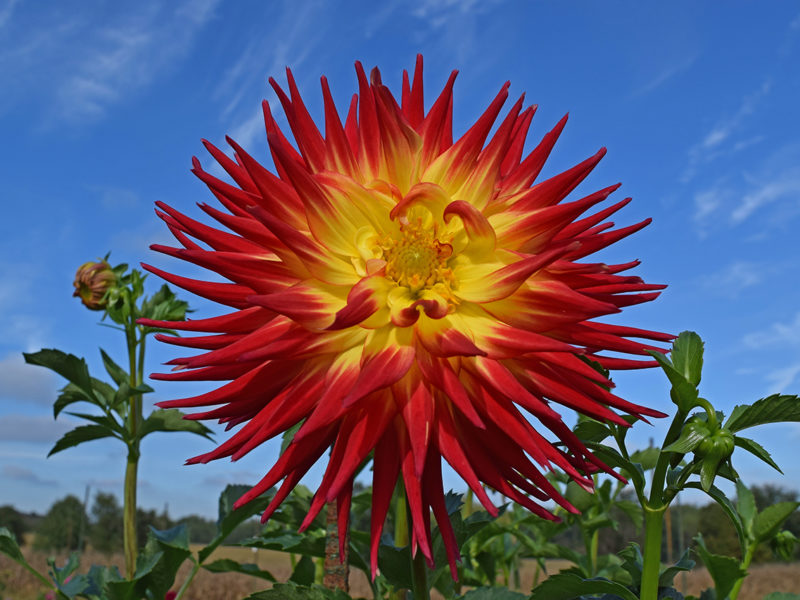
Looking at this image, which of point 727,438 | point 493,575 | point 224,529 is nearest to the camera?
point 727,438

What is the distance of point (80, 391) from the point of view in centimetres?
267

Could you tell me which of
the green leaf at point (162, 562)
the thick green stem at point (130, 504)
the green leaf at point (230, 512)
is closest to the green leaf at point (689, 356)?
the green leaf at point (230, 512)

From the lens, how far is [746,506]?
1987 mm

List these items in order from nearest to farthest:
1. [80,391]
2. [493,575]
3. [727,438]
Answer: [727,438], [80,391], [493,575]

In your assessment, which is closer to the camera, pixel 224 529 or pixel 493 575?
pixel 224 529

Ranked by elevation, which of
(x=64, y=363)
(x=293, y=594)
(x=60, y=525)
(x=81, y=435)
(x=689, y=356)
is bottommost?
(x=293, y=594)

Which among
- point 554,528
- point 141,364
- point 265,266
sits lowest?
point 554,528

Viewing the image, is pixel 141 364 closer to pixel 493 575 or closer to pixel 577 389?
pixel 493 575

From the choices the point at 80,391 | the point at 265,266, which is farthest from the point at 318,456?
the point at 80,391

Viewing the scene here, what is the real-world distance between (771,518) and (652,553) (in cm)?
85

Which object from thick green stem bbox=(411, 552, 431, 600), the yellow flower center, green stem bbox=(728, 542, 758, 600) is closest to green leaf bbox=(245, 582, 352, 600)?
thick green stem bbox=(411, 552, 431, 600)

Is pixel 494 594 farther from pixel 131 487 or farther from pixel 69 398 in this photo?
pixel 69 398

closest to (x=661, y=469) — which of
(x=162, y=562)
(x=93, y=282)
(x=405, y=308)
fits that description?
(x=405, y=308)

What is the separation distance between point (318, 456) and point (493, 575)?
6.53ft
